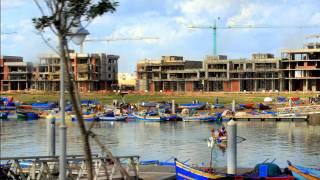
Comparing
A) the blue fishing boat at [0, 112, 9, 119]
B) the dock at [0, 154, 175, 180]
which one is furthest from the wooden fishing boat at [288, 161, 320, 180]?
the blue fishing boat at [0, 112, 9, 119]

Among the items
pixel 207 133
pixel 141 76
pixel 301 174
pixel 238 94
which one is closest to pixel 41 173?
pixel 301 174

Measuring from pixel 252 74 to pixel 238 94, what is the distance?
14971mm

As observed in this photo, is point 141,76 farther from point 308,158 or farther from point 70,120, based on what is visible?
point 308,158

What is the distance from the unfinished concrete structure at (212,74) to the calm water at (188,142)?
76.0 metres

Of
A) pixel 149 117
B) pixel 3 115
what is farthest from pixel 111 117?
pixel 3 115

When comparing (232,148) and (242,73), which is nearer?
(232,148)

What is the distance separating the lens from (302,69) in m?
162

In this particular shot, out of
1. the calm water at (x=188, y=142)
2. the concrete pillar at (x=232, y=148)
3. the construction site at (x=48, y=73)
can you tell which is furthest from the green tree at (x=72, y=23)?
the construction site at (x=48, y=73)

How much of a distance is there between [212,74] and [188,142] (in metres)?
112

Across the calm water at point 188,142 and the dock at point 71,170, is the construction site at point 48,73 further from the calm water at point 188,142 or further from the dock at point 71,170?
the dock at point 71,170

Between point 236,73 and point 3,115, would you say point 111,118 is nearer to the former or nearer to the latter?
point 3,115

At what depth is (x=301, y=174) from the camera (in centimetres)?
2844

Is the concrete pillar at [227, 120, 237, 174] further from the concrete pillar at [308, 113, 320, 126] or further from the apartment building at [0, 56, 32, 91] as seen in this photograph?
the apartment building at [0, 56, 32, 91]

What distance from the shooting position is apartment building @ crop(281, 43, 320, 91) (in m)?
161
